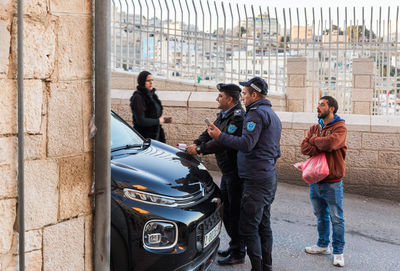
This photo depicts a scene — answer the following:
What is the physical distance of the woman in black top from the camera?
684cm

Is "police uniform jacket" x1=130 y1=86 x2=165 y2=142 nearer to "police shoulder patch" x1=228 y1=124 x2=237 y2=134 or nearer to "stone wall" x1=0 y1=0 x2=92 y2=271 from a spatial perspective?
"police shoulder patch" x1=228 y1=124 x2=237 y2=134

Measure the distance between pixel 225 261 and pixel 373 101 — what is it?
564 cm

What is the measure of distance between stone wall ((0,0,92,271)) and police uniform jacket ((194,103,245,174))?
1974mm

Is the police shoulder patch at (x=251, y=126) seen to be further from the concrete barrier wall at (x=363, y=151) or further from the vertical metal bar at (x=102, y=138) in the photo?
the concrete barrier wall at (x=363, y=151)

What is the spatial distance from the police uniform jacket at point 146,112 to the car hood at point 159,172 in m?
1.67

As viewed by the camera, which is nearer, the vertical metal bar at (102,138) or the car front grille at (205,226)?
the vertical metal bar at (102,138)

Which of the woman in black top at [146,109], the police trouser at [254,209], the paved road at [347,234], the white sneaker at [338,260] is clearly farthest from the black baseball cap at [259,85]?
the woman in black top at [146,109]

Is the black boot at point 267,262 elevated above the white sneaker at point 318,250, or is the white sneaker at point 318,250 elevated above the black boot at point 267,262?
the black boot at point 267,262

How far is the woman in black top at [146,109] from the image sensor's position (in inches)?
269

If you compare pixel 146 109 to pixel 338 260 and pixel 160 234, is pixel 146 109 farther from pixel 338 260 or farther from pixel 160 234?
pixel 160 234

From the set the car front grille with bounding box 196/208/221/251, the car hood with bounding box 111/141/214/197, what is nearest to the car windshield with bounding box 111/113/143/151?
the car hood with bounding box 111/141/214/197

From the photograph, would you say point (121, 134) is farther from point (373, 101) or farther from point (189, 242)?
point (373, 101)

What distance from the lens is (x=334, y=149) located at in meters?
5.31

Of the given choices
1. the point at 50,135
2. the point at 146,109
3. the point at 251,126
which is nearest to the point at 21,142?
the point at 50,135
